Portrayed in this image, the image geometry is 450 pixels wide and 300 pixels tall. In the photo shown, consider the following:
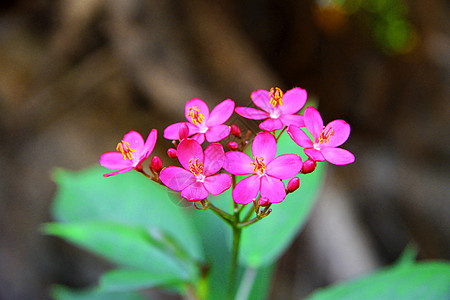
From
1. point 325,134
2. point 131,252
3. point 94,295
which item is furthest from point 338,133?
point 94,295

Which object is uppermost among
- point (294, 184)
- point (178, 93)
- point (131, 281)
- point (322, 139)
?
point (178, 93)

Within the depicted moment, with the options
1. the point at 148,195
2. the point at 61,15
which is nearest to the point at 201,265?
the point at 148,195

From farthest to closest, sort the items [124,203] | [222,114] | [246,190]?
[124,203] → [222,114] → [246,190]

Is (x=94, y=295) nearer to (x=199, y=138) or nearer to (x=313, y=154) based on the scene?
(x=199, y=138)

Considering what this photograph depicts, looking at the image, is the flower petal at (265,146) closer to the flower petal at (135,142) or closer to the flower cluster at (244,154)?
the flower cluster at (244,154)

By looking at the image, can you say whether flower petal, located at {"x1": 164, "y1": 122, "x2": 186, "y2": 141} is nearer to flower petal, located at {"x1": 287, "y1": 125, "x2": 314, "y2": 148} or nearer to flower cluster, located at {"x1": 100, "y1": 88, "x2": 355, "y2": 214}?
flower cluster, located at {"x1": 100, "y1": 88, "x2": 355, "y2": 214}

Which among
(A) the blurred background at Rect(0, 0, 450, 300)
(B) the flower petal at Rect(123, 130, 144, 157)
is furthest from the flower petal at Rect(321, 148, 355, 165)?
(A) the blurred background at Rect(0, 0, 450, 300)
